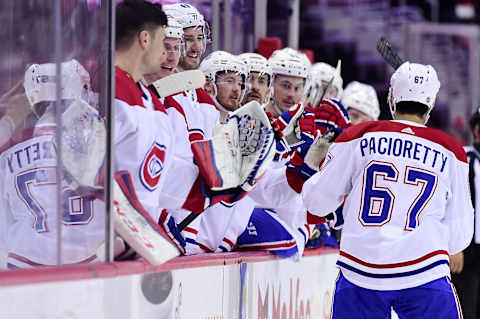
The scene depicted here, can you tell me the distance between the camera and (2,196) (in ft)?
9.14

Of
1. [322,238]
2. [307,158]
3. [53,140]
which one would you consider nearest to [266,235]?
[307,158]

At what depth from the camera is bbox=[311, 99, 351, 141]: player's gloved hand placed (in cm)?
433

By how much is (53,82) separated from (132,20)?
19.6 inches

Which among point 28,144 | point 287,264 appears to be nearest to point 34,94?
point 28,144

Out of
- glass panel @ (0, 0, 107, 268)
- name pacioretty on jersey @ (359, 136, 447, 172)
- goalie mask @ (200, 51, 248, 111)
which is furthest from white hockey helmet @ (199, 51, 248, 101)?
glass panel @ (0, 0, 107, 268)

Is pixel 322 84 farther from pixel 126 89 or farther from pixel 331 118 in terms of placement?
pixel 126 89

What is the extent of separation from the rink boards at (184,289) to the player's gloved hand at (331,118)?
578 millimetres

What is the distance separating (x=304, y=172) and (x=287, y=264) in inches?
18.6

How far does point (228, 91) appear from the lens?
13.9 ft

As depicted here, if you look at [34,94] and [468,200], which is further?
[468,200]

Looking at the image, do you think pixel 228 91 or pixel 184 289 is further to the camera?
pixel 228 91

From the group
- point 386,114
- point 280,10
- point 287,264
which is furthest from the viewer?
point 386,114

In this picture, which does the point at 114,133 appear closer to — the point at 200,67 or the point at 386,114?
the point at 200,67

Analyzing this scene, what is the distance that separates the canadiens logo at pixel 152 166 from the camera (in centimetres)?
305
